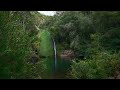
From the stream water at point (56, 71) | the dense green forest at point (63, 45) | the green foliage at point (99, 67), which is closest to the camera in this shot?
the dense green forest at point (63, 45)

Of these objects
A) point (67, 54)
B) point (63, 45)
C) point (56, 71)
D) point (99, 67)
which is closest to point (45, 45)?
point (67, 54)

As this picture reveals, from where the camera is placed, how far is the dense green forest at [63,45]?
6328mm

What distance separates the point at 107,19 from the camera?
1555 cm

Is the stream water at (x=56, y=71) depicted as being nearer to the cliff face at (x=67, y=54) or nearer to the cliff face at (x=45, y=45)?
the cliff face at (x=67, y=54)

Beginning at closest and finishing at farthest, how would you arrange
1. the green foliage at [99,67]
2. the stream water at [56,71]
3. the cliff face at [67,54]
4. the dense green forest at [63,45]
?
the dense green forest at [63,45], the green foliage at [99,67], the stream water at [56,71], the cliff face at [67,54]

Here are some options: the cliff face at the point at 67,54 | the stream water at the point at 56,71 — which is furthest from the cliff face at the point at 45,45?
the cliff face at the point at 67,54

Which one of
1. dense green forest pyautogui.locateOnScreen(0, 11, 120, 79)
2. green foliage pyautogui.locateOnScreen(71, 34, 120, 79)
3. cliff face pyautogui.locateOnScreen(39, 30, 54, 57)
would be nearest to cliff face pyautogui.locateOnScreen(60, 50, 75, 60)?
dense green forest pyautogui.locateOnScreen(0, 11, 120, 79)

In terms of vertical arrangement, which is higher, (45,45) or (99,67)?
(45,45)

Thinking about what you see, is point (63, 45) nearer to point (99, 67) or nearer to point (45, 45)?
point (45, 45)

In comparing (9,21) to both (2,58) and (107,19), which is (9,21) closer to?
(2,58)

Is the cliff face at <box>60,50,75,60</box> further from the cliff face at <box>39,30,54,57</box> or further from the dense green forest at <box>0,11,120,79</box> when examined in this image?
the cliff face at <box>39,30,54,57</box>


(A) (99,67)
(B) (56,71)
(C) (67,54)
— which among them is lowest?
(B) (56,71)

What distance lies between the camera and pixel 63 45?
70.1ft
